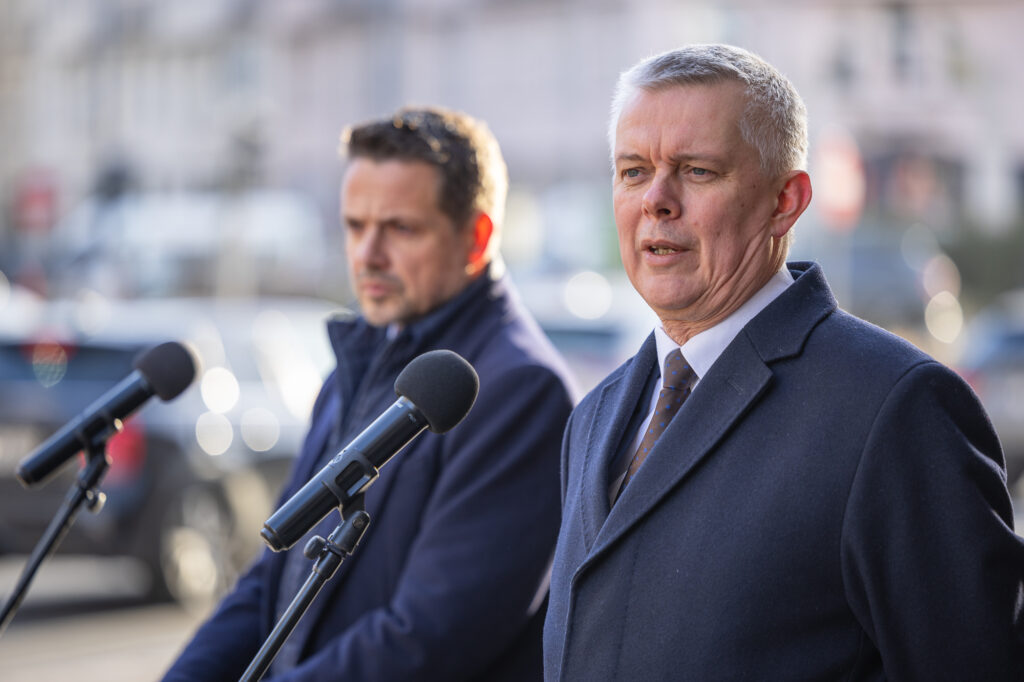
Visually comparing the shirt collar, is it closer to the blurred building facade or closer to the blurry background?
the blurry background

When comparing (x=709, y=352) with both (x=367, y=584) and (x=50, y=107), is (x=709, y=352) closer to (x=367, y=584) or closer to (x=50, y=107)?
(x=367, y=584)

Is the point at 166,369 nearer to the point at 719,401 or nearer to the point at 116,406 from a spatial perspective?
the point at 116,406

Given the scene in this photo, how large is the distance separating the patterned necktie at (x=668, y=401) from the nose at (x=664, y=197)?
26cm

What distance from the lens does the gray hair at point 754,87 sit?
94.7 inches

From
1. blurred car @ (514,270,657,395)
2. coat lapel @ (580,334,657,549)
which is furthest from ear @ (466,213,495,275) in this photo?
blurred car @ (514,270,657,395)

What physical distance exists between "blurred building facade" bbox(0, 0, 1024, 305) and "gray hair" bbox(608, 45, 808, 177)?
92.6 feet

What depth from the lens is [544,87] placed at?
39.9 meters

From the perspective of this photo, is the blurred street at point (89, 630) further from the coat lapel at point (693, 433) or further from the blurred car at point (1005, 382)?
the blurred car at point (1005, 382)

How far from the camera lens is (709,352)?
249cm

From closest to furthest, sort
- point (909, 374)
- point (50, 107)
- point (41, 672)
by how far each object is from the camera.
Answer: point (909, 374) → point (41, 672) → point (50, 107)

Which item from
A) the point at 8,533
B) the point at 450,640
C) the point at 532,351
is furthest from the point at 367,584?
the point at 8,533

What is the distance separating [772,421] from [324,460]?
5.20ft

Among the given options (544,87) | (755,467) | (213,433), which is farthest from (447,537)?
(544,87)

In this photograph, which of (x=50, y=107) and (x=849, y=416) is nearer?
(x=849, y=416)
